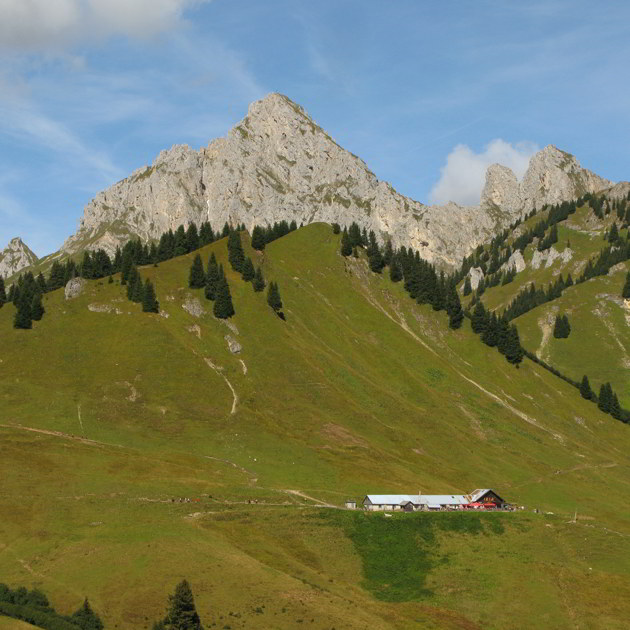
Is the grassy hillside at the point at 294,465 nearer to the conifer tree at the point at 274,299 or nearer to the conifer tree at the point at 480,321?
the conifer tree at the point at 274,299

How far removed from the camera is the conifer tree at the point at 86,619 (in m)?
52.8

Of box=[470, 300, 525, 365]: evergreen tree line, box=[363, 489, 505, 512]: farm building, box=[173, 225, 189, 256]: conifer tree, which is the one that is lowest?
box=[363, 489, 505, 512]: farm building

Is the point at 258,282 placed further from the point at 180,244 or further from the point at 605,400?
the point at 605,400

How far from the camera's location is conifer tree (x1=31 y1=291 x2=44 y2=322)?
145375 millimetres

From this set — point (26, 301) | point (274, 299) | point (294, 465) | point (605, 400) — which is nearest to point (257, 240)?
point (274, 299)

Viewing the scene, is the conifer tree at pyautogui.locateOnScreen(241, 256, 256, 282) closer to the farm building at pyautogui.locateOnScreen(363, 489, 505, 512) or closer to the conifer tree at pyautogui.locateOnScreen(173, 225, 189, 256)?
the conifer tree at pyautogui.locateOnScreen(173, 225, 189, 256)

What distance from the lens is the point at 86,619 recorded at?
53.4 metres

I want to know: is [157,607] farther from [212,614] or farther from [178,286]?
[178,286]

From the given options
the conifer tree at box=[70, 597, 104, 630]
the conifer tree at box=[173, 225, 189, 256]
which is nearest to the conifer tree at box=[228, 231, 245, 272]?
the conifer tree at box=[173, 225, 189, 256]

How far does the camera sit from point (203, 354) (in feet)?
465

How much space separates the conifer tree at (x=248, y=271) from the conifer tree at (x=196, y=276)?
12765 mm

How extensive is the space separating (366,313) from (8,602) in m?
142

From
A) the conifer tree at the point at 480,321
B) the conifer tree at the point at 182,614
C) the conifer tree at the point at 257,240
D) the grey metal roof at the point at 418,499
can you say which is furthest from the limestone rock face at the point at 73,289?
the conifer tree at the point at 182,614

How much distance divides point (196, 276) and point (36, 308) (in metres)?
37.6
